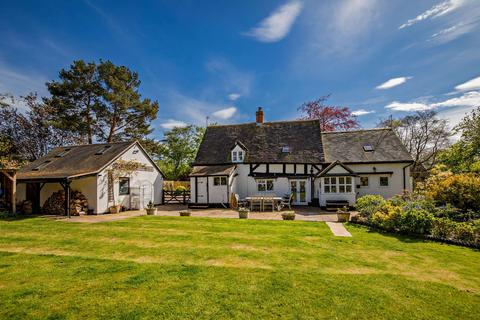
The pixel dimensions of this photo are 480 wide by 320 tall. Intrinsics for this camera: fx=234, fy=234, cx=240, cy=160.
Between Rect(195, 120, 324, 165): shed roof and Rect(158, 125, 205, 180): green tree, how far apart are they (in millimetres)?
15029

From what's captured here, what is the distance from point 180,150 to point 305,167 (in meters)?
24.3

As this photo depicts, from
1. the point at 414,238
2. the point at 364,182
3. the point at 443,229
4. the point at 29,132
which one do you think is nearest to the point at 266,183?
the point at 364,182

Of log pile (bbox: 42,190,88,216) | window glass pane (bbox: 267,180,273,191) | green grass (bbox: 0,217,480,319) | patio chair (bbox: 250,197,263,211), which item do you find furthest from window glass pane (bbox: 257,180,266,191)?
log pile (bbox: 42,190,88,216)

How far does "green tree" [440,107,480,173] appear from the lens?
16438mm

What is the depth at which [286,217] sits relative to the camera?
13.1 meters

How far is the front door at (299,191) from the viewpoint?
64.7ft

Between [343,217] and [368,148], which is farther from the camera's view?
[368,148]

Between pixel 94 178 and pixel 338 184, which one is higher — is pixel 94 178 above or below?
above

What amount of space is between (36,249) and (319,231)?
1024cm

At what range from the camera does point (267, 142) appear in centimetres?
2216

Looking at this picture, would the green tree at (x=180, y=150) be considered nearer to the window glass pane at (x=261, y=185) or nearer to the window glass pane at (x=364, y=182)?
the window glass pane at (x=261, y=185)

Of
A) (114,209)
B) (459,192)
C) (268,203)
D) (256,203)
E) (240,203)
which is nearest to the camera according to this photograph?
(459,192)

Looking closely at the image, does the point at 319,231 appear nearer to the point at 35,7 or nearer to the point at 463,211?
the point at 463,211

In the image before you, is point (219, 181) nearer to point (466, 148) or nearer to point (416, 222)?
point (416, 222)
